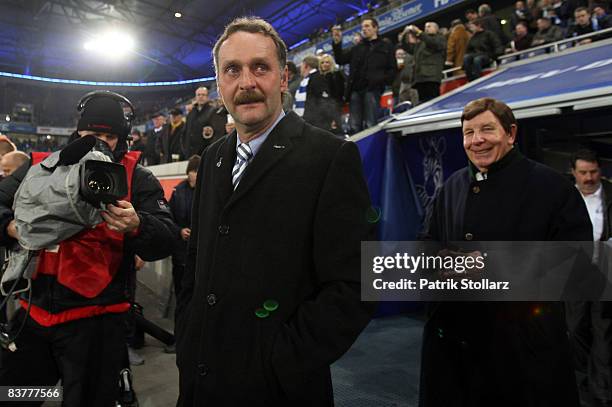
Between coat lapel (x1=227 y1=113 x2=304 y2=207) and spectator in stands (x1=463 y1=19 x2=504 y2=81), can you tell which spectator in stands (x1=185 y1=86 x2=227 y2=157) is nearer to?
spectator in stands (x1=463 y1=19 x2=504 y2=81)

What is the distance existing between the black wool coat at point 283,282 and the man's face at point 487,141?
30.6 inches

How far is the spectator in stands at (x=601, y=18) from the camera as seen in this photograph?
561 centimetres

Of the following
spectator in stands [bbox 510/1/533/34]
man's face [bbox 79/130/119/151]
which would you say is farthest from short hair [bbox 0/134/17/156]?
spectator in stands [bbox 510/1/533/34]

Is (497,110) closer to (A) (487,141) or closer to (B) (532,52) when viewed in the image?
(A) (487,141)

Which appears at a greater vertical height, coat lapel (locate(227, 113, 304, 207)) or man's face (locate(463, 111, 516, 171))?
man's face (locate(463, 111, 516, 171))

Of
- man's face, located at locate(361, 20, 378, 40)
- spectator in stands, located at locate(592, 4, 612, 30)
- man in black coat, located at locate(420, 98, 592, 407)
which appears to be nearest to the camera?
man in black coat, located at locate(420, 98, 592, 407)

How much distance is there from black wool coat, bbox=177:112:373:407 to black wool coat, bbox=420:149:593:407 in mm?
692

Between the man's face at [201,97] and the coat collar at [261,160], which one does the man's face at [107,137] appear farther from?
the man's face at [201,97]

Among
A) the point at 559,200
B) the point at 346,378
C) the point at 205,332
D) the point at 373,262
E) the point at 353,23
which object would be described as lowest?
the point at 346,378

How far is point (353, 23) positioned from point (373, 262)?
1331 centimetres

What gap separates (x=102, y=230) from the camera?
162 cm

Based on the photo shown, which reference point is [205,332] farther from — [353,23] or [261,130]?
[353,23]

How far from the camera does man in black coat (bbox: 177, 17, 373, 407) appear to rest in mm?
1021

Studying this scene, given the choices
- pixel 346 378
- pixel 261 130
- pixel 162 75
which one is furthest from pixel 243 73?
pixel 162 75
